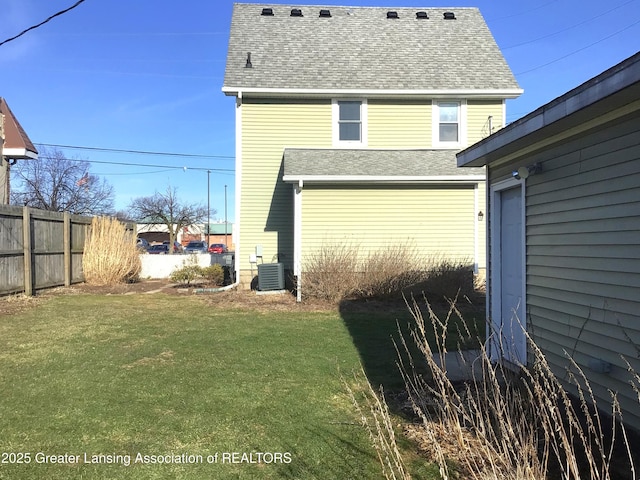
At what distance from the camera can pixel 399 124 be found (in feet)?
44.9

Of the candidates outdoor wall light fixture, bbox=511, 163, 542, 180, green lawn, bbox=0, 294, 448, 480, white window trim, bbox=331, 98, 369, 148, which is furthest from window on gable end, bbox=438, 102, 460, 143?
outdoor wall light fixture, bbox=511, 163, 542, 180

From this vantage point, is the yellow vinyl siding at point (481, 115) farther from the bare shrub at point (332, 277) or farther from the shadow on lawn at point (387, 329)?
the bare shrub at point (332, 277)

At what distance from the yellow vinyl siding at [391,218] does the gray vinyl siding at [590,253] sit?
22.2 ft

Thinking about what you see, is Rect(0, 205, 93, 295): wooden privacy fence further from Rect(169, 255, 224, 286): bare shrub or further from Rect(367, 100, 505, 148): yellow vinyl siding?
Rect(367, 100, 505, 148): yellow vinyl siding

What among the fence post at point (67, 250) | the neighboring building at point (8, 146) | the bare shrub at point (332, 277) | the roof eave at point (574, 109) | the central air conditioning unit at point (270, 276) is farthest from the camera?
the neighboring building at point (8, 146)

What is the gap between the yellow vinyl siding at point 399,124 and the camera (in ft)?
44.7

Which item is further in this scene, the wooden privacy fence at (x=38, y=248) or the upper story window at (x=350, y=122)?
the upper story window at (x=350, y=122)

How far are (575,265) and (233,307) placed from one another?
25.2 ft

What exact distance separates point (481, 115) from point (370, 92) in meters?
3.34

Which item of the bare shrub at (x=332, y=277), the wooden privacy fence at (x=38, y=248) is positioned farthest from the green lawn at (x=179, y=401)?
the wooden privacy fence at (x=38, y=248)

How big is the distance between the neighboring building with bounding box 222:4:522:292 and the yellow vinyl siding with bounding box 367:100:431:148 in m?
0.03

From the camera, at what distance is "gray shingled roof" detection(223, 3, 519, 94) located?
13.5 m

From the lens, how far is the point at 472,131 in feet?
44.9

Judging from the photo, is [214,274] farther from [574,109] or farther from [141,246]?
[574,109]
